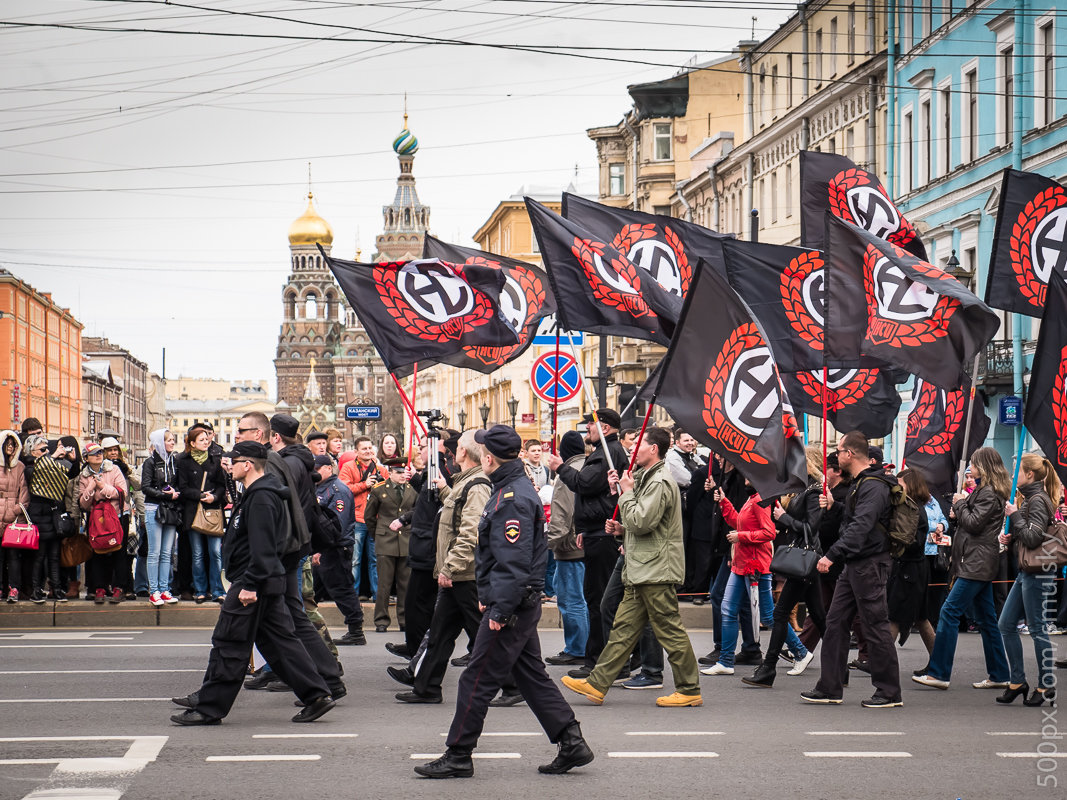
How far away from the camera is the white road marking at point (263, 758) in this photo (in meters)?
8.57

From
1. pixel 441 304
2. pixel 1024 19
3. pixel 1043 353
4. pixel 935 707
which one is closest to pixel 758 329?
pixel 1043 353

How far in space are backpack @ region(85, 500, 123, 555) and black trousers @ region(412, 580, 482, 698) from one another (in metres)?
5.75

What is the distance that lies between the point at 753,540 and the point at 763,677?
3.72 ft

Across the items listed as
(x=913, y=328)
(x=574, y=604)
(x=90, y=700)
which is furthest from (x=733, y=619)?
(x=90, y=700)

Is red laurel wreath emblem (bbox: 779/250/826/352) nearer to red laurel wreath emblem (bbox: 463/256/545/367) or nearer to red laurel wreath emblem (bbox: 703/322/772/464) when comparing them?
red laurel wreath emblem (bbox: 463/256/545/367)

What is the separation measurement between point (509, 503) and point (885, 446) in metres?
27.7

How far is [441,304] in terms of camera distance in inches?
547

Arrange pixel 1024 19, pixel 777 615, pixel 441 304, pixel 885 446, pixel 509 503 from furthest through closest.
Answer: pixel 885 446
pixel 1024 19
pixel 441 304
pixel 777 615
pixel 509 503

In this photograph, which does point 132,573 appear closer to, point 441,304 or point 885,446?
point 441,304

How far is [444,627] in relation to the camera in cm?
1069

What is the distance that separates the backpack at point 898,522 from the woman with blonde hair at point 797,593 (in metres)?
0.82

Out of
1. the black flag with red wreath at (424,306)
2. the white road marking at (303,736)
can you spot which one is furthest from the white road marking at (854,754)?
the black flag with red wreath at (424,306)

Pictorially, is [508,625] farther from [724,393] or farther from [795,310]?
[795,310]

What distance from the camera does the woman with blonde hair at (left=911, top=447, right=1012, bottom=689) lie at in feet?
36.5
